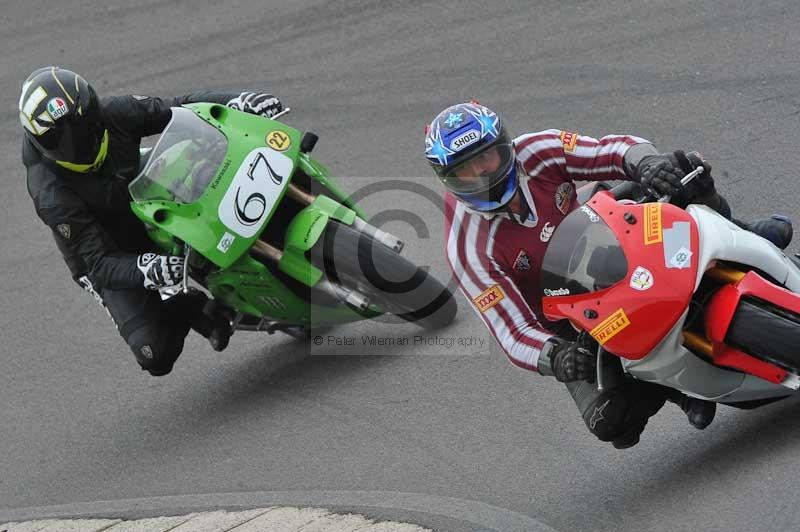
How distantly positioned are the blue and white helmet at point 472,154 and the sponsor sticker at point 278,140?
173 cm

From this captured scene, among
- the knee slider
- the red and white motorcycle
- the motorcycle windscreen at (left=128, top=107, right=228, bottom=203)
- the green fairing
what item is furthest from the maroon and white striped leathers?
the knee slider

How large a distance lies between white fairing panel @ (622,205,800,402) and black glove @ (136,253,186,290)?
9.35 feet

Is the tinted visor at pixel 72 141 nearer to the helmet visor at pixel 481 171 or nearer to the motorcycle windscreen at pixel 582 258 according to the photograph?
the helmet visor at pixel 481 171

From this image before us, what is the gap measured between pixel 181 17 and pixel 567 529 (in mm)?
8525

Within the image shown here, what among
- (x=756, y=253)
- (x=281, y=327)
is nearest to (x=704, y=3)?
(x=281, y=327)

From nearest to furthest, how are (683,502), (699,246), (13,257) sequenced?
(699,246) < (683,502) < (13,257)

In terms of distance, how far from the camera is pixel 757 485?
5027 millimetres

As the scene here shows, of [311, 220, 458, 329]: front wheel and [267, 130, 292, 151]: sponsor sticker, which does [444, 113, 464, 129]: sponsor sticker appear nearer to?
[311, 220, 458, 329]: front wheel

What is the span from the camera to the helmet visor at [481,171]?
5609 millimetres

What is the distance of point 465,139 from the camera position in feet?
18.3

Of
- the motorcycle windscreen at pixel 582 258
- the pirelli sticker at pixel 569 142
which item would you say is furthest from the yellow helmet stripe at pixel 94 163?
the motorcycle windscreen at pixel 582 258

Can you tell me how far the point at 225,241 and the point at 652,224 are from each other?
283 cm

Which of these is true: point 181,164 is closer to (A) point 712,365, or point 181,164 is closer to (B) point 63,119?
(B) point 63,119

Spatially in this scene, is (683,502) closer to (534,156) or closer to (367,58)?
(534,156)
